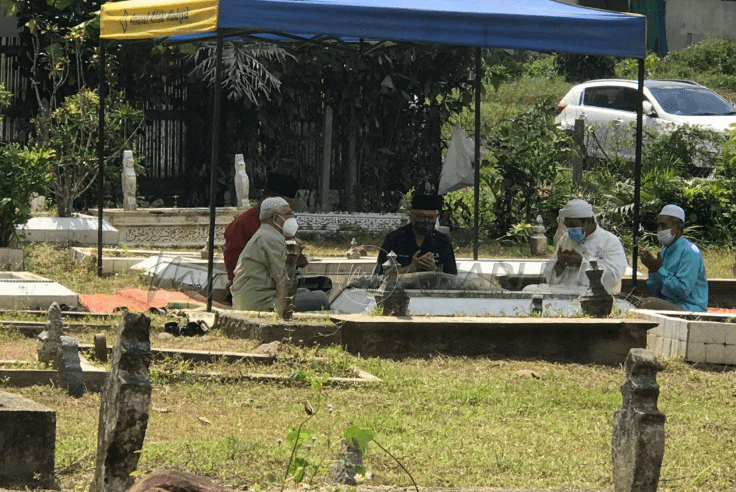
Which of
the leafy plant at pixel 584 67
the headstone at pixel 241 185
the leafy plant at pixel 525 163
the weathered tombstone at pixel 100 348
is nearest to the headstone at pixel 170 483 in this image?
the weathered tombstone at pixel 100 348

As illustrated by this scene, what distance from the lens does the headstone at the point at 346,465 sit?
545 cm

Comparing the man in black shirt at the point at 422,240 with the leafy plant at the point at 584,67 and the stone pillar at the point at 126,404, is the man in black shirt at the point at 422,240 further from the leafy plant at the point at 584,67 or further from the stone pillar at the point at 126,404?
the leafy plant at the point at 584,67

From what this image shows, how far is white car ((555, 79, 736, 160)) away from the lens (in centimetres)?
1920

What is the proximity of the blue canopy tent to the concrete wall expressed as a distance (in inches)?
969

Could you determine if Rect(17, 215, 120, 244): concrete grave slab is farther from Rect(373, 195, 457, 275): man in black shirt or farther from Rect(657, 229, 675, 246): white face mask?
Rect(657, 229, 675, 246): white face mask

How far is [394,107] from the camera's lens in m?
18.8

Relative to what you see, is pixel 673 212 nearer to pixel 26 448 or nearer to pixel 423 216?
pixel 423 216

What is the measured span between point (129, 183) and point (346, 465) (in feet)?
35.9

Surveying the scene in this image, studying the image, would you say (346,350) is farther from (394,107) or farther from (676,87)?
(676,87)

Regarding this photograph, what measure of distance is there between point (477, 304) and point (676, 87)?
1084cm

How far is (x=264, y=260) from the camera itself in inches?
405

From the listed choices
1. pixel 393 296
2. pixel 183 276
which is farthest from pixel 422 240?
pixel 183 276

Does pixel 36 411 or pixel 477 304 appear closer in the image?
pixel 36 411

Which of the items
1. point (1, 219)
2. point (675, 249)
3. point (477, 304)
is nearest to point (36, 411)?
point (477, 304)
